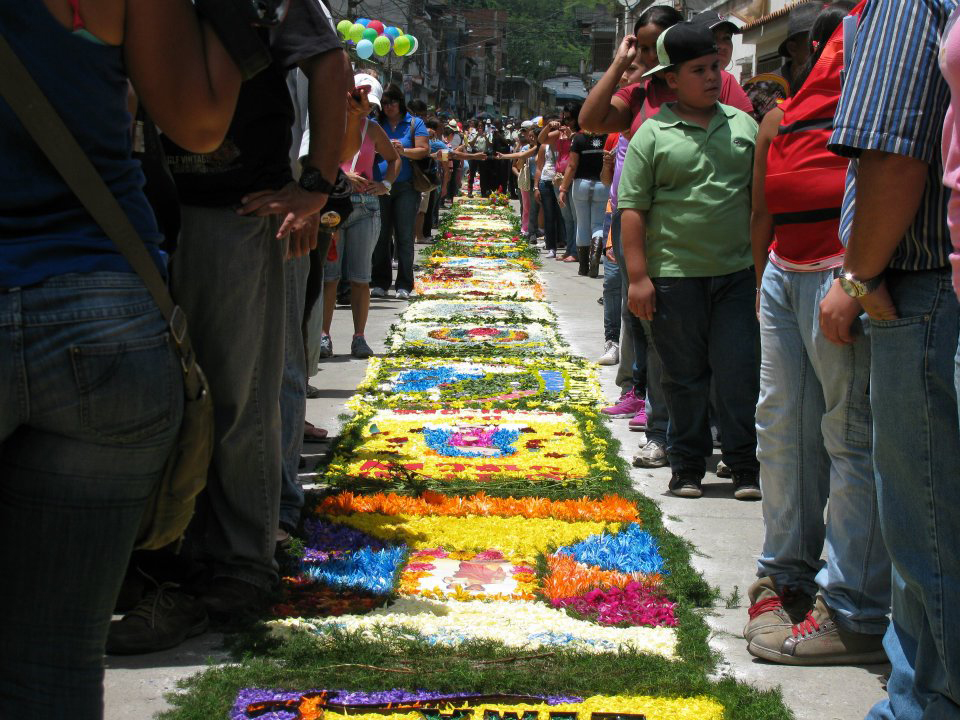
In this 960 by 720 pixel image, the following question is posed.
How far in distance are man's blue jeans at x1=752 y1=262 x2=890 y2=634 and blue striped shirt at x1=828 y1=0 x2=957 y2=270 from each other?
1.83ft

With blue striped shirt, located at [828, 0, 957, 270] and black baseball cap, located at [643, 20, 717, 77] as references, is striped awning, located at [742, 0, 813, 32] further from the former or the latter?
blue striped shirt, located at [828, 0, 957, 270]

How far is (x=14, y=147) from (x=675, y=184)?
153 inches

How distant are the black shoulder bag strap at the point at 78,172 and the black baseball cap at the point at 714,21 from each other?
4.15m

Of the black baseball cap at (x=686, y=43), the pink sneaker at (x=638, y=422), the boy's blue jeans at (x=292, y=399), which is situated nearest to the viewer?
the boy's blue jeans at (x=292, y=399)

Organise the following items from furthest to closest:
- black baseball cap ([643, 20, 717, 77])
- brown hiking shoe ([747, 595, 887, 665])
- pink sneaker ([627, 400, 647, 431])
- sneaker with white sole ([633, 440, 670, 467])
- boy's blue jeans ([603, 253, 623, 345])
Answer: boy's blue jeans ([603, 253, 623, 345]), pink sneaker ([627, 400, 647, 431]), sneaker with white sole ([633, 440, 670, 467]), black baseball cap ([643, 20, 717, 77]), brown hiking shoe ([747, 595, 887, 665])

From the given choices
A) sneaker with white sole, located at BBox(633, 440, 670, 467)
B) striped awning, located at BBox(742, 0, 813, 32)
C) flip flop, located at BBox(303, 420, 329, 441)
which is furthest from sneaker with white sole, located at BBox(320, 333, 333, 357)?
striped awning, located at BBox(742, 0, 813, 32)

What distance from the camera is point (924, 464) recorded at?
2572 millimetres

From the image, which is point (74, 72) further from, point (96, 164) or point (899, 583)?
point (899, 583)

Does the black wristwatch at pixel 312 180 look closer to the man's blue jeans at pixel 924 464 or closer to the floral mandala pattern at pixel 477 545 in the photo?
the floral mandala pattern at pixel 477 545

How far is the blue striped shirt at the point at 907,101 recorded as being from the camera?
8.00ft

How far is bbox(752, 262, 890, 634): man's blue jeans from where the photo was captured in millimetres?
3297

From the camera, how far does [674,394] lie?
554 cm

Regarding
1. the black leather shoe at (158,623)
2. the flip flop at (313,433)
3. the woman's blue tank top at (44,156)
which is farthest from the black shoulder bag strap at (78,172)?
the flip flop at (313,433)

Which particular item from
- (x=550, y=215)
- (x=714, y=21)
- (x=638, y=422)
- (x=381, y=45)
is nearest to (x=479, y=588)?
(x=638, y=422)
